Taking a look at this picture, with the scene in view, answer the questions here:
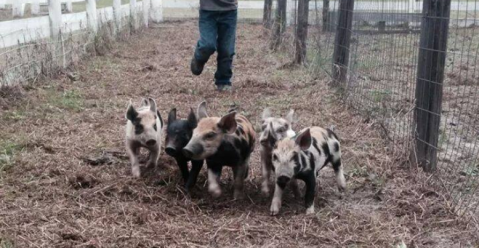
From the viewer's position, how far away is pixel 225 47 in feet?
27.9

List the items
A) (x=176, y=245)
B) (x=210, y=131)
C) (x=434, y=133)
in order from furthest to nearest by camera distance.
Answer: (x=434, y=133), (x=210, y=131), (x=176, y=245)

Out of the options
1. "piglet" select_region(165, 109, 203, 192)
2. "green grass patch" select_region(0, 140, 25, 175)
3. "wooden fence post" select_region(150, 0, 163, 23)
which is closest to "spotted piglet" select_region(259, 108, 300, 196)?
"piglet" select_region(165, 109, 203, 192)

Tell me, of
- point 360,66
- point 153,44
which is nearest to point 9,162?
point 360,66

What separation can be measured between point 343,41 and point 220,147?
3.95 meters

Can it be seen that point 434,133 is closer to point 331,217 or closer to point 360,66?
point 331,217

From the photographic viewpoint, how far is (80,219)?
3947 millimetres

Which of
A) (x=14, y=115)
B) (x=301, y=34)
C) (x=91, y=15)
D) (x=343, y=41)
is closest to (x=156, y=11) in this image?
(x=91, y=15)

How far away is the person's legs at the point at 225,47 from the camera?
8.35m

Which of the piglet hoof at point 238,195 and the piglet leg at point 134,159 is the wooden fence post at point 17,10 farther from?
the piglet hoof at point 238,195

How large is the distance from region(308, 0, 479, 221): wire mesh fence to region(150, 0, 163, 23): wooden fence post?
10538 millimetres

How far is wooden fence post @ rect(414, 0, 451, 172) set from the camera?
467 centimetres

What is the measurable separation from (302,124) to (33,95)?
125 inches

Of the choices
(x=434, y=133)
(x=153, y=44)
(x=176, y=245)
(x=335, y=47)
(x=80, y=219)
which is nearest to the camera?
(x=176, y=245)

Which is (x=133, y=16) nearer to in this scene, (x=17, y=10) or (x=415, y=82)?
(x=17, y=10)
